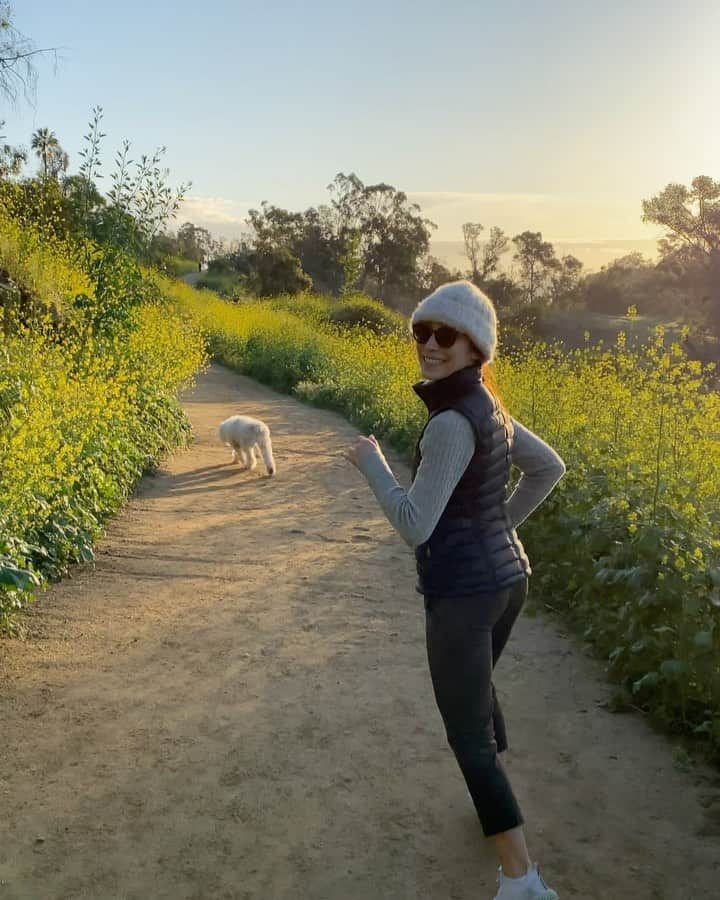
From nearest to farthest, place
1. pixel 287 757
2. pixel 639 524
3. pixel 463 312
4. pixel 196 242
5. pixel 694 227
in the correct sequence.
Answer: pixel 463 312 → pixel 287 757 → pixel 639 524 → pixel 694 227 → pixel 196 242

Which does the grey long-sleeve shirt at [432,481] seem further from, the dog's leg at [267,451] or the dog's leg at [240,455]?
the dog's leg at [240,455]

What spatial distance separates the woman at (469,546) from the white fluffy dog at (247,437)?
691cm

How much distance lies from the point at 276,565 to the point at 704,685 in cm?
344

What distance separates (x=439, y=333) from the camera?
2.36 metres

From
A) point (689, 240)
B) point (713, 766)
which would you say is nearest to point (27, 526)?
point (713, 766)

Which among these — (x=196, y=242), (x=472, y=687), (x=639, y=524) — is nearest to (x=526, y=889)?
(x=472, y=687)

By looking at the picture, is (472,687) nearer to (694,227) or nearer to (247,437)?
(247,437)

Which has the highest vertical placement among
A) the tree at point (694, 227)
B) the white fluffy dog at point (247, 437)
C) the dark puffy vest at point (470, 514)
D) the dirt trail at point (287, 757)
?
the tree at point (694, 227)

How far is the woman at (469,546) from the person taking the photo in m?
2.30

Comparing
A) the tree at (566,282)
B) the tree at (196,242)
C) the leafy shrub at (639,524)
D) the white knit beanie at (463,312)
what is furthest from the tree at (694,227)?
the tree at (196,242)

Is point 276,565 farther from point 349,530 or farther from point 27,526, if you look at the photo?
point 27,526

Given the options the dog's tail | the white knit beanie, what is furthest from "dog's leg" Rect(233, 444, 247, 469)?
the white knit beanie

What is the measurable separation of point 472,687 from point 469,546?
1.32 ft

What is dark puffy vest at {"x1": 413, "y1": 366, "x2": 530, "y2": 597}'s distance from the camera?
7.54ft
